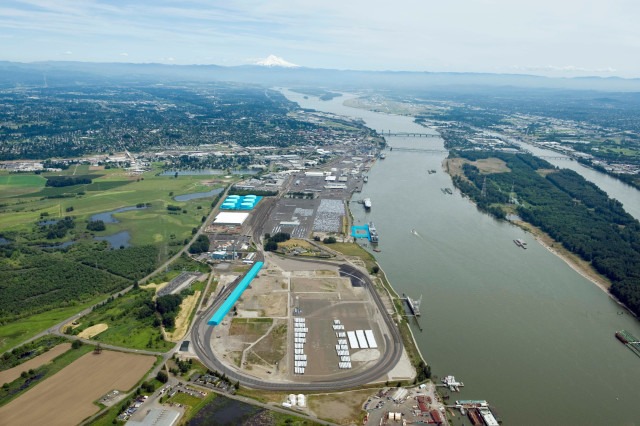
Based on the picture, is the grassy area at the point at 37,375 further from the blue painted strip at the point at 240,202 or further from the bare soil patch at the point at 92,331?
the blue painted strip at the point at 240,202

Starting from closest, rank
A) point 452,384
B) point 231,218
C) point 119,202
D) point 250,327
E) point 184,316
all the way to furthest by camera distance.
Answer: point 452,384 < point 250,327 < point 184,316 < point 231,218 < point 119,202

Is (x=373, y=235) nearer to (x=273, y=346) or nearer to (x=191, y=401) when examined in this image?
(x=273, y=346)

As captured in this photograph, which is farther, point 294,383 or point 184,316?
point 184,316

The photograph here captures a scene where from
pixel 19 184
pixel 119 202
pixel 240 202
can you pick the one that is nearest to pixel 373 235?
pixel 240 202

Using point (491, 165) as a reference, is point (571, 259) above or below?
below

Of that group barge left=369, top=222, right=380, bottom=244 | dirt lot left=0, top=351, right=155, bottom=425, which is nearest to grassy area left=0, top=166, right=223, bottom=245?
barge left=369, top=222, right=380, bottom=244

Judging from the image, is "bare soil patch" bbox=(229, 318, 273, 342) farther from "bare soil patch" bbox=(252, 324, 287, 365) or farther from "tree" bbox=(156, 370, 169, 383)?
"tree" bbox=(156, 370, 169, 383)
